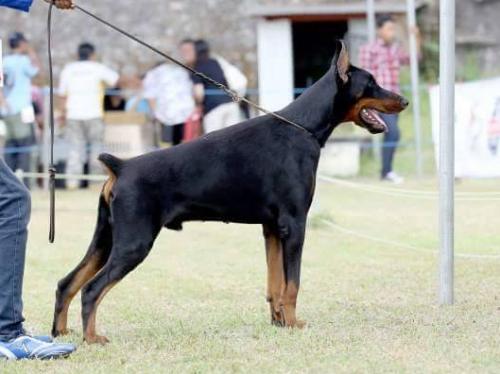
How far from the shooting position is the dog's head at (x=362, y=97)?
274 inches

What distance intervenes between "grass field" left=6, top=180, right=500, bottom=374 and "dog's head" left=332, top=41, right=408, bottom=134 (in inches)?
45.4

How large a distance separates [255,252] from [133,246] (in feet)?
13.9

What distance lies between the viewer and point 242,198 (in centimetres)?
665

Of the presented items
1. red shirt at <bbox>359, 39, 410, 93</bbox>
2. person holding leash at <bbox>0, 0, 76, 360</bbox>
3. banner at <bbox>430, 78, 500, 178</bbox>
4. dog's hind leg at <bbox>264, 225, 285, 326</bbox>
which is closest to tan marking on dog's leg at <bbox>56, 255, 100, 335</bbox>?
person holding leash at <bbox>0, 0, 76, 360</bbox>

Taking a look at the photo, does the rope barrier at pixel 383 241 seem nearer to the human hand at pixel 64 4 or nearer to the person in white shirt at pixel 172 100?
the human hand at pixel 64 4

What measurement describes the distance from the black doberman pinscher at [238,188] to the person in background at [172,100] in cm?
972

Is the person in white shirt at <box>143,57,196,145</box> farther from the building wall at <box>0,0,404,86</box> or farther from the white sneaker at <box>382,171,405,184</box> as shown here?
the building wall at <box>0,0,404,86</box>

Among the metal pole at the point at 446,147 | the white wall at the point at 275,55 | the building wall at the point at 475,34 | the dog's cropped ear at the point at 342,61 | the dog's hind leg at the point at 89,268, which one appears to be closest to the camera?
the dog's hind leg at the point at 89,268

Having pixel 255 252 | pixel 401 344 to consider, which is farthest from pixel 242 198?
pixel 255 252

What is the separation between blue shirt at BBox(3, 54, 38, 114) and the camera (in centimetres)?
1595

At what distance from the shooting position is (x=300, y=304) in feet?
25.4

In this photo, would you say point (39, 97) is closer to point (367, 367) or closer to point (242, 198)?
point (242, 198)

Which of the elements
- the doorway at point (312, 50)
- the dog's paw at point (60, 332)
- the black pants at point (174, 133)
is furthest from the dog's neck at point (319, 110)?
the doorway at point (312, 50)

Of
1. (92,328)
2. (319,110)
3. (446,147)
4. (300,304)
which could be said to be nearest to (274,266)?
(300,304)
